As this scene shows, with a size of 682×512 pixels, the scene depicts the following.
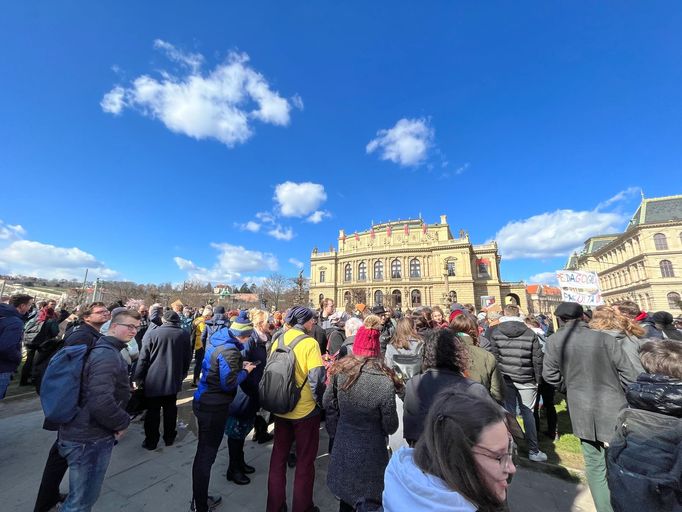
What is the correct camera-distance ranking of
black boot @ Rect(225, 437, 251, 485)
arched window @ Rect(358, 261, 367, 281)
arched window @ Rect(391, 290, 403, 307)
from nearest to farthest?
black boot @ Rect(225, 437, 251, 485), arched window @ Rect(391, 290, 403, 307), arched window @ Rect(358, 261, 367, 281)

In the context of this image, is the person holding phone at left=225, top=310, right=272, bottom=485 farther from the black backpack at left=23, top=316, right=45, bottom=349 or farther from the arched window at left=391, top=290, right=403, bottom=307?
the arched window at left=391, top=290, right=403, bottom=307

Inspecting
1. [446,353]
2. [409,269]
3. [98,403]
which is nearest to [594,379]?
[446,353]

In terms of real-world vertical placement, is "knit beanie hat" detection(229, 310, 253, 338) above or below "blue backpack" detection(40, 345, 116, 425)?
above

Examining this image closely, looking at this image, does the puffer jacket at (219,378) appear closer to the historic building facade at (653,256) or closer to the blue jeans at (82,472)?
the blue jeans at (82,472)

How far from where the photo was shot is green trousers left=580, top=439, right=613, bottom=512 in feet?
8.84

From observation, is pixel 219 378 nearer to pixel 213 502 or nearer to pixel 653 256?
pixel 213 502

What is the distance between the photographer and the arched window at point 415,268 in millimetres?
45250

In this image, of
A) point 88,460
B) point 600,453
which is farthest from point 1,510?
point 600,453

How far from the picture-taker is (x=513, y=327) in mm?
4141

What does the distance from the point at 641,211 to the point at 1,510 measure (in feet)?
193

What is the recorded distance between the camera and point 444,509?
2.98 feet

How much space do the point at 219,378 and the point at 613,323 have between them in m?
4.42

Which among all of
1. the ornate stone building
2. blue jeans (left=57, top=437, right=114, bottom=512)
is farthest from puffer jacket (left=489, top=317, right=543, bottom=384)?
the ornate stone building

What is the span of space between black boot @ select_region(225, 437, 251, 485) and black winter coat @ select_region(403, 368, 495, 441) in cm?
215
